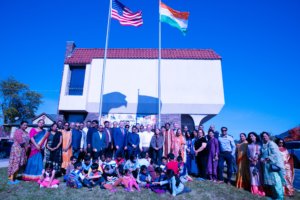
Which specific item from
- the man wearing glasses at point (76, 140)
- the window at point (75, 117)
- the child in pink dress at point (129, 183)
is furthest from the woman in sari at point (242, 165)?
the window at point (75, 117)

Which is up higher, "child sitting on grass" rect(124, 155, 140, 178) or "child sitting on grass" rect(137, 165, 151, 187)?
"child sitting on grass" rect(124, 155, 140, 178)

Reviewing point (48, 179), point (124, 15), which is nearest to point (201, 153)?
point (48, 179)

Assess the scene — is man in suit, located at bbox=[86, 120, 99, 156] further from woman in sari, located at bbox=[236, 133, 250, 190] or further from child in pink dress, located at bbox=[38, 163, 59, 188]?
woman in sari, located at bbox=[236, 133, 250, 190]

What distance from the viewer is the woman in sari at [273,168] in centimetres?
534

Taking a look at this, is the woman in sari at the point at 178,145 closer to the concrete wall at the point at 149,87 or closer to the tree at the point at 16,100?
the concrete wall at the point at 149,87

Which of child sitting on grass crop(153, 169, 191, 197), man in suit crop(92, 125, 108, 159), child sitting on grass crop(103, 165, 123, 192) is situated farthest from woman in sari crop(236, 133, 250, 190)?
man in suit crop(92, 125, 108, 159)

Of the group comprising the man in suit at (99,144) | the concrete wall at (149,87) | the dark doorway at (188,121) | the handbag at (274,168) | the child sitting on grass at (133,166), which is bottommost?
the child sitting on grass at (133,166)

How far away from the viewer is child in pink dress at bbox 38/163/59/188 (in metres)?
5.83

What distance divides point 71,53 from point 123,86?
17.2 ft

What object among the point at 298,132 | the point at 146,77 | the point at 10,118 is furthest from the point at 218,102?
the point at 10,118

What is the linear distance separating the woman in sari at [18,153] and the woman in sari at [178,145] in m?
5.23

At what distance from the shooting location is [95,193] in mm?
5477

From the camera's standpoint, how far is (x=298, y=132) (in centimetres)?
3716

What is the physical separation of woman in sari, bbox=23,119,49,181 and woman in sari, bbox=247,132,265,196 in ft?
21.8
